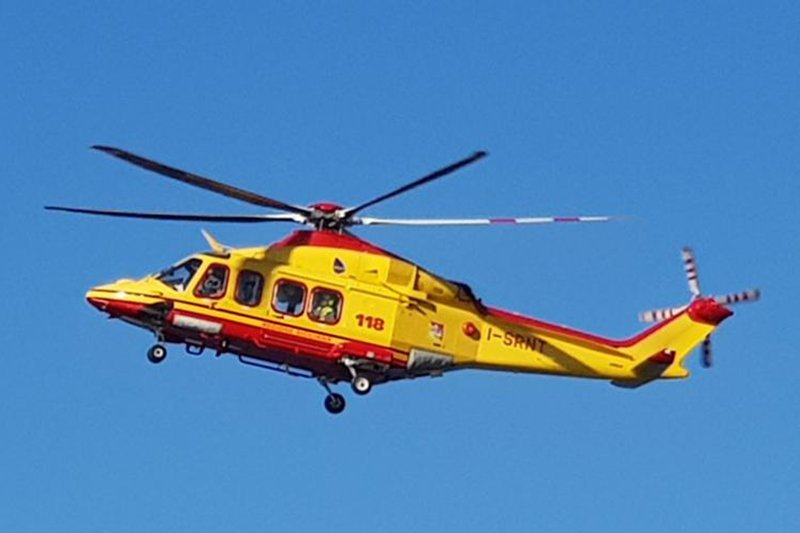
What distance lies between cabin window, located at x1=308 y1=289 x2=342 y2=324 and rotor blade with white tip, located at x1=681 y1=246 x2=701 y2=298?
1077 cm

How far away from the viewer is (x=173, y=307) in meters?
44.6

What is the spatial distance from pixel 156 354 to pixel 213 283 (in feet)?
7.51

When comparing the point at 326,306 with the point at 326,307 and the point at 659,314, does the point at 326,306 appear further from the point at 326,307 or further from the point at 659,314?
the point at 659,314

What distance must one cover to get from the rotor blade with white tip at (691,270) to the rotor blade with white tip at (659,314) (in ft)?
2.10

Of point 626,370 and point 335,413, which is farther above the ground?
point 626,370

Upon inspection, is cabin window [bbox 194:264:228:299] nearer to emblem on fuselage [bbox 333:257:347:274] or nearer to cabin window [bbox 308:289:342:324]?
cabin window [bbox 308:289:342:324]

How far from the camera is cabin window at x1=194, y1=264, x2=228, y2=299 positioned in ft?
147

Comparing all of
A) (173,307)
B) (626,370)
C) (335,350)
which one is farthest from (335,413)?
(626,370)

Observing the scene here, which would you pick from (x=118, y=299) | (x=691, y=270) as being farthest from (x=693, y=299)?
(x=118, y=299)

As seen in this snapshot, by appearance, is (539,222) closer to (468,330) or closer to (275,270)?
(468,330)

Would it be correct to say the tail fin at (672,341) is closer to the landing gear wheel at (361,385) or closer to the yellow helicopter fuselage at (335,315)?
the yellow helicopter fuselage at (335,315)

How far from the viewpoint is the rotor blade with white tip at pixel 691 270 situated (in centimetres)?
5056

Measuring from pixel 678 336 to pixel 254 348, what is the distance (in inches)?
488

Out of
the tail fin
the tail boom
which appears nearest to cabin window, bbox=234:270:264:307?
the tail boom
